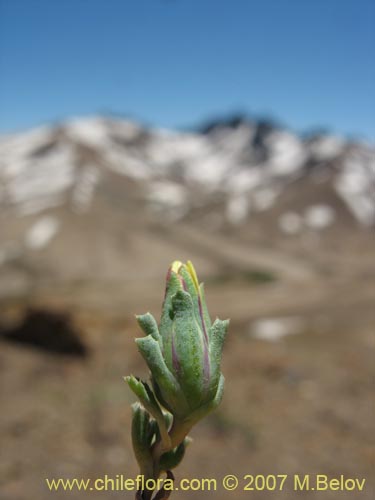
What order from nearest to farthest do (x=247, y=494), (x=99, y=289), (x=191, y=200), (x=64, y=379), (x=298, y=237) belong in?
(x=247, y=494) < (x=64, y=379) < (x=99, y=289) < (x=298, y=237) < (x=191, y=200)

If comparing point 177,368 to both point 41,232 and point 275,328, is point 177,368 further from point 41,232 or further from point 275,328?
point 41,232

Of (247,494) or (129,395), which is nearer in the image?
(247,494)

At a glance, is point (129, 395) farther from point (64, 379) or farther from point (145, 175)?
point (145, 175)

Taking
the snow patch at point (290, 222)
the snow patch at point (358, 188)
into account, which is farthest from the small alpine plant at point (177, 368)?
the snow patch at point (358, 188)

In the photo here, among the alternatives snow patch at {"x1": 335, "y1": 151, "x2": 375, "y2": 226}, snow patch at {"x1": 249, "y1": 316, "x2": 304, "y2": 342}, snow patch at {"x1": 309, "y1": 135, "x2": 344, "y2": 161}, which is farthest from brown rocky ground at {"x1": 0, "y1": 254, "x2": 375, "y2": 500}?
snow patch at {"x1": 309, "y1": 135, "x2": 344, "y2": 161}

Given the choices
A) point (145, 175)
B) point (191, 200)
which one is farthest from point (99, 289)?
point (145, 175)

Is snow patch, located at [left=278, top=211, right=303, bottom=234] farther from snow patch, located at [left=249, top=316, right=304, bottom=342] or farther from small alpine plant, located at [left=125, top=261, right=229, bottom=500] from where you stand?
small alpine plant, located at [left=125, top=261, right=229, bottom=500]

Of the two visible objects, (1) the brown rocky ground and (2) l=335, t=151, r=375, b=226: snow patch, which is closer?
(1) the brown rocky ground

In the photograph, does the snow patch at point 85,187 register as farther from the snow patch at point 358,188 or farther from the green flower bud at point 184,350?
the green flower bud at point 184,350
